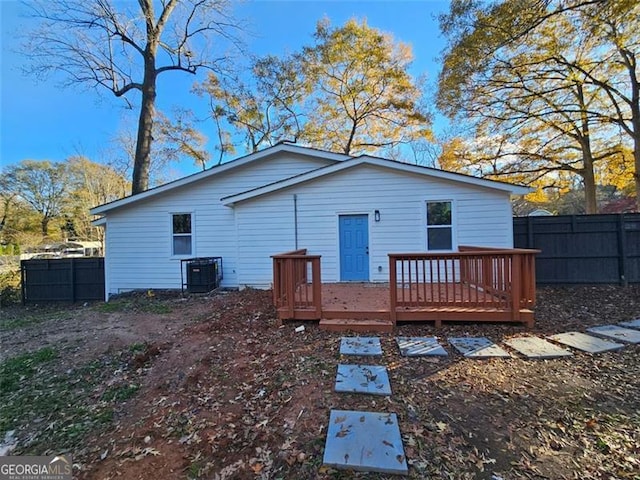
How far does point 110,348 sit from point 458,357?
5380 mm

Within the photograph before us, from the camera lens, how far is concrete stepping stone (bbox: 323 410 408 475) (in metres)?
2.24

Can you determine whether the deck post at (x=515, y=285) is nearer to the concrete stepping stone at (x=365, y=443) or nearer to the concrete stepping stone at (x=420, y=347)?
the concrete stepping stone at (x=420, y=347)

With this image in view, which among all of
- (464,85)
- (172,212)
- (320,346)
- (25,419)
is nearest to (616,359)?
(320,346)

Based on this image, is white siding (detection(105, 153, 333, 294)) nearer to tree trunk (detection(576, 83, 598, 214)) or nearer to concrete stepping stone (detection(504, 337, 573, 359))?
concrete stepping stone (detection(504, 337, 573, 359))

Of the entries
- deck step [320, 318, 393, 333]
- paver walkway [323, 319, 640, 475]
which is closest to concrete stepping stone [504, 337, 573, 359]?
paver walkway [323, 319, 640, 475]

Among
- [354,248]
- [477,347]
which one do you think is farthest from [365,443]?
[354,248]

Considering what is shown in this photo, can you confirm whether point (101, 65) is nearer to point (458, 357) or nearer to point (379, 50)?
point (379, 50)

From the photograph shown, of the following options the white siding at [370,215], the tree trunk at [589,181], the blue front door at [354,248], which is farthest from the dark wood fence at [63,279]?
the tree trunk at [589,181]

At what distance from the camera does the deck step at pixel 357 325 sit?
205 inches

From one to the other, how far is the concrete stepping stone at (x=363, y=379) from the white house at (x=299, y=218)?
→ 5.07 meters

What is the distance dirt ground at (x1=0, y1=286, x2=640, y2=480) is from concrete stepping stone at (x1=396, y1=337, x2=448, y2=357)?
162 millimetres

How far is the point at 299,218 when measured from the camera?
29.7 ft

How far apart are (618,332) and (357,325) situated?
13.5 feet

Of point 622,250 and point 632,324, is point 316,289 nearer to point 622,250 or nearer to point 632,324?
point 632,324
